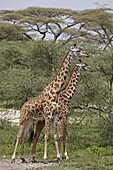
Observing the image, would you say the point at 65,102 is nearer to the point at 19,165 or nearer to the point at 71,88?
the point at 71,88

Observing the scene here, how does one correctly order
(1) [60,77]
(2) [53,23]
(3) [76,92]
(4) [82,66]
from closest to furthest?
(1) [60,77] < (4) [82,66] < (3) [76,92] < (2) [53,23]

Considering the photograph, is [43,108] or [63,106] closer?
[43,108]

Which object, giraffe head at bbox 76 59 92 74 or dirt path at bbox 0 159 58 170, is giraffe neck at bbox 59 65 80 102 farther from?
dirt path at bbox 0 159 58 170

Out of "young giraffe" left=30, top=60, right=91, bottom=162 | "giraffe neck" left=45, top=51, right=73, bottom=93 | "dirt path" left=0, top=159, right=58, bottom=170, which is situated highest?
"giraffe neck" left=45, top=51, right=73, bottom=93

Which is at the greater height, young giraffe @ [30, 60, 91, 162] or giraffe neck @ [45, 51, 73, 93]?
giraffe neck @ [45, 51, 73, 93]

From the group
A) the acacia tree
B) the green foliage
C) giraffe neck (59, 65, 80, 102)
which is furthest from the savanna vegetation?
the acacia tree

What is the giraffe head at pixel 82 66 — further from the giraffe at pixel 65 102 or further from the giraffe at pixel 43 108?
the giraffe at pixel 43 108

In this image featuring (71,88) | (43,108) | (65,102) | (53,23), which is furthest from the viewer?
(53,23)

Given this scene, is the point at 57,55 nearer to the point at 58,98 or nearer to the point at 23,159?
the point at 58,98

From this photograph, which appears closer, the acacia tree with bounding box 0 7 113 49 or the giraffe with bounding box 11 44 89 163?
the giraffe with bounding box 11 44 89 163

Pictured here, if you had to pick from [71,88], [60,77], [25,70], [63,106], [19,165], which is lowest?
[19,165]

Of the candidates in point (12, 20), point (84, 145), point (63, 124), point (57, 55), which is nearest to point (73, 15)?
point (12, 20)

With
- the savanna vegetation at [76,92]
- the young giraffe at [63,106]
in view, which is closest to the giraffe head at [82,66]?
the young giraffe at [63,106]

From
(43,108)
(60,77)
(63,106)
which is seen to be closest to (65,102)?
(63,106)
